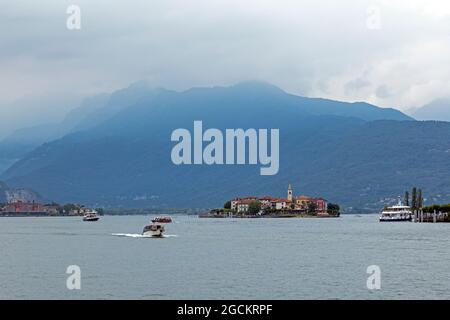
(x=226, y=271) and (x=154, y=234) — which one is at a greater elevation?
(x=154, y=234)

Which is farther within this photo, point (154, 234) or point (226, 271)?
point (154, 234)

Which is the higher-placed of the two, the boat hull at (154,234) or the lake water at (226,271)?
the boat hull at (154,234)

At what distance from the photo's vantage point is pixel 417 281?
68875 millimetres

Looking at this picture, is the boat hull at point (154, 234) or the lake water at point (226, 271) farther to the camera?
the boat hull at point (154, 234)

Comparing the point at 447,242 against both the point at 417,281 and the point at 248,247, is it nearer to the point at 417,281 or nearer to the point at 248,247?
the point at 248,247

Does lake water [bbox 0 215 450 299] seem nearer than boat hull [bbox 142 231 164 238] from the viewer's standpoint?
Yes

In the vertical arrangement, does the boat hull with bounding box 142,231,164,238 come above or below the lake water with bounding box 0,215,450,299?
above
